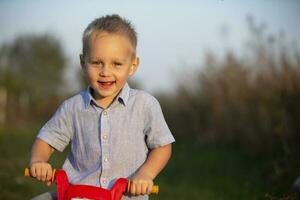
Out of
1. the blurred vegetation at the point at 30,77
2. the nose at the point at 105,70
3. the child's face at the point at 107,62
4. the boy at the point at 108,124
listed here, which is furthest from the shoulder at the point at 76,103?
the blurred vegetation at the point at 30,77

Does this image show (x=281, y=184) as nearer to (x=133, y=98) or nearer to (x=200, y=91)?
(x=133, y=98)

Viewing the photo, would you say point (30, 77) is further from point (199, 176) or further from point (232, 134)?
point (199, 176)

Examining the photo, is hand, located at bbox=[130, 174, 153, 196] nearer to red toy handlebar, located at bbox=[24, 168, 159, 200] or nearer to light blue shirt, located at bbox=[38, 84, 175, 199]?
red toy handlebar, located at bbox=[24, 168, 159, 200]

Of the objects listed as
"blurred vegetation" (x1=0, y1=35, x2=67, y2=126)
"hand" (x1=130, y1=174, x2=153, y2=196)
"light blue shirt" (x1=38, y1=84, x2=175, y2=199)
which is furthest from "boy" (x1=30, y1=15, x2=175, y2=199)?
"blurred vegetation" (x1=0, y1=35, x2=67, y2=126)

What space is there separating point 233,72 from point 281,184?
486 cm

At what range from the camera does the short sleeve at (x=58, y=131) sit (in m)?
3.29

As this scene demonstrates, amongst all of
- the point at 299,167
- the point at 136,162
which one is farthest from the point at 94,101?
the point at 299,167

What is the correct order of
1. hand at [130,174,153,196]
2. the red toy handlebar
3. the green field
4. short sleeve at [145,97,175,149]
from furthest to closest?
the green field
short sleeve at [145,97,175,149]
hand at [130,174,153,196]
the red toy handlebar

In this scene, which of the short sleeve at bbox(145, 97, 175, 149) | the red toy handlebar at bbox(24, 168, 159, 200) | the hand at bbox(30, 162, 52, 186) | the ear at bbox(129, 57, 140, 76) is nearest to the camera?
the red toy handlebar at bbox(24, 168, 159, 200)

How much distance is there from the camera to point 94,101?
3.25 metres

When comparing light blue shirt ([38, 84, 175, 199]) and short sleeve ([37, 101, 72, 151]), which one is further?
short sleeve ([37, 101, 72, 151])

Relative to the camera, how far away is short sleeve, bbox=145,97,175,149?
3.21m

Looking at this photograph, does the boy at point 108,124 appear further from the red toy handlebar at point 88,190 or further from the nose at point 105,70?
the red toy handlebar at point 88,190

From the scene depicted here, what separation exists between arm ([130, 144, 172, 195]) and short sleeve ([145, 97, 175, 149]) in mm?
39
